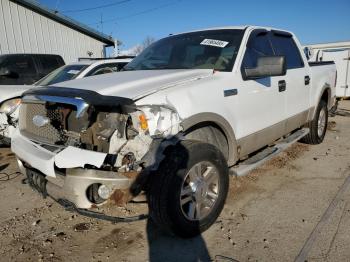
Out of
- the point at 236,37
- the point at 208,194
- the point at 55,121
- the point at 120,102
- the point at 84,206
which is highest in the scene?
the point at 236,37

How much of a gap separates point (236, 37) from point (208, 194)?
1.88 metres

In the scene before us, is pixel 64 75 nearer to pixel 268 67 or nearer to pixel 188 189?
pixel 268 67

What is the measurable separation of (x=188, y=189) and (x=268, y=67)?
1566 mm

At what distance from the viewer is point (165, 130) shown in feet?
8.76

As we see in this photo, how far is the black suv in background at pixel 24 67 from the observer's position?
8266mm

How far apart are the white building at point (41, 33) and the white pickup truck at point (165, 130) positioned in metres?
11.1

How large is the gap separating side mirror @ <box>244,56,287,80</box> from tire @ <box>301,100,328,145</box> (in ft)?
8.31

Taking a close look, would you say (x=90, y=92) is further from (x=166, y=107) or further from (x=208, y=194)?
(x=208, y=194)

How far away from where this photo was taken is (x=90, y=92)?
271 cm

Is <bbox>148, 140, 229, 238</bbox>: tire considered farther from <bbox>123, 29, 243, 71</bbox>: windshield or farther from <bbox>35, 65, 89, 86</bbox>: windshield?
<bbox>35, 65, 89, 86</bbox>: windshield

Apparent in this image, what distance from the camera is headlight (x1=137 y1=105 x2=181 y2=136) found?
2615mm

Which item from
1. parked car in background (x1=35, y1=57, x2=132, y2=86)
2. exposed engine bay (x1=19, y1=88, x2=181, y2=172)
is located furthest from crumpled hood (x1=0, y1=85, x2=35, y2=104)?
exposed engine bay (x1=19, y1=88, x2=181, y2=172)

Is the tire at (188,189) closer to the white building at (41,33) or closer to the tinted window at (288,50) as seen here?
the tinted window at (288,50)

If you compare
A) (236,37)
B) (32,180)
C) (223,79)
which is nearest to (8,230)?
(32,180)
